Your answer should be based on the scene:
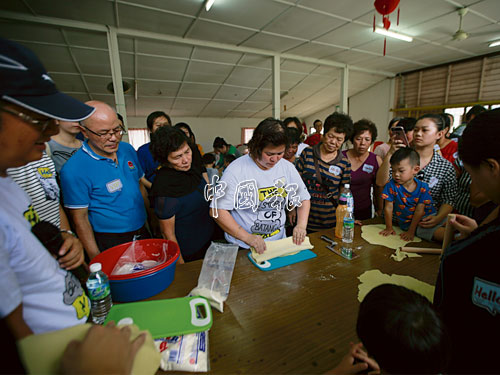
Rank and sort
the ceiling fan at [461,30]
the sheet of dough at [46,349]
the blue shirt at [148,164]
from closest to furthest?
1. the sheet of dough at [46,349]
2. the blue shirt at [148,164]
3. the ceiling fan at [461,30]

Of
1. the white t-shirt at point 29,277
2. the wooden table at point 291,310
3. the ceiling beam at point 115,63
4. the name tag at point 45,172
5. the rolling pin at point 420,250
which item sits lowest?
the wooden table at point 291,310

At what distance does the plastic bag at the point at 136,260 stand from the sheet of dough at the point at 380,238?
1.38 meters

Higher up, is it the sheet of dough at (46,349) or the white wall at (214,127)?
the white wall at (214,127)

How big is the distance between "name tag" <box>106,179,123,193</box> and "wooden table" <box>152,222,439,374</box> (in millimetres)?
770

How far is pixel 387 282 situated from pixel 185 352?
1004mm

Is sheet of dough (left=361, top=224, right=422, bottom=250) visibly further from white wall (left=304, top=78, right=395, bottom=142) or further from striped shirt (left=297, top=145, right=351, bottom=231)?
white wall (left=304, top=78, right=395, bottom=142)

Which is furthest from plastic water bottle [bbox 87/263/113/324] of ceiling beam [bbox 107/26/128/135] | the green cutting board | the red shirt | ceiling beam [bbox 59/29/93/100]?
ceiling beam [bbox 59/29/93/100]

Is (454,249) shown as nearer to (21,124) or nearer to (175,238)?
(21,124)

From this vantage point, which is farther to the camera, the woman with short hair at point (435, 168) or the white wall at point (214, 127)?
the white wall at point (214, 127)

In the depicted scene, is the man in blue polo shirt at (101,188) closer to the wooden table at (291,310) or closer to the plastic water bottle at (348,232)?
the wooden table at (291,310)

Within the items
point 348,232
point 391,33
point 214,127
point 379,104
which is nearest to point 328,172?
point 348,232

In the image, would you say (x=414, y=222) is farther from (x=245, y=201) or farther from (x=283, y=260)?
(x=245, y=201)

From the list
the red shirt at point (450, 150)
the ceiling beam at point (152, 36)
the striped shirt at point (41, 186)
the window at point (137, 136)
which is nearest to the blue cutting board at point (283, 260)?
the striped shirt at point (41, 186)

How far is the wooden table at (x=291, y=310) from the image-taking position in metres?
0.77
